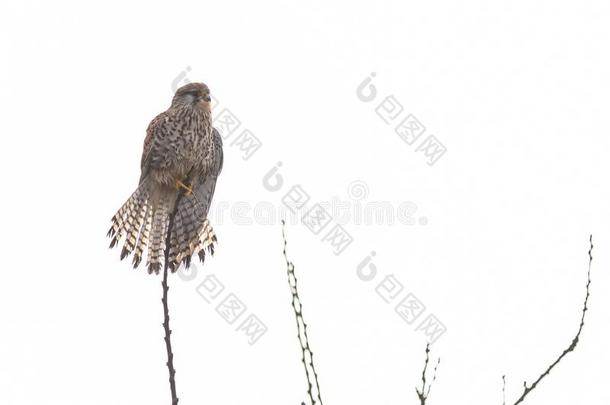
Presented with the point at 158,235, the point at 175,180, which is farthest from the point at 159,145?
the point at 158,235

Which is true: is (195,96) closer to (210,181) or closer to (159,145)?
(159,145)

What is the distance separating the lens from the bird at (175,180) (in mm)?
4887

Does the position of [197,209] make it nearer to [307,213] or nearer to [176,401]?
[307,213]

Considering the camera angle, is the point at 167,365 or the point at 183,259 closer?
the point at 167,365

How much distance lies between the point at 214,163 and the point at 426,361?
3.13 metres

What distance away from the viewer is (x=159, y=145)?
208 inches

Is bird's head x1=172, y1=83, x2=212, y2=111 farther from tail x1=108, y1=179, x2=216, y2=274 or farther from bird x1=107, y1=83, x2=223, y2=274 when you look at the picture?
tail x1=108, y1=179, x2=216, y2=274

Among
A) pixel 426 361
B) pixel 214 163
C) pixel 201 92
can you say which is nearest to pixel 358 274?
pixel 214 163

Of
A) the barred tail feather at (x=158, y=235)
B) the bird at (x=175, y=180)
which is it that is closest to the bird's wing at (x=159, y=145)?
the bird at (x=175, y=180)

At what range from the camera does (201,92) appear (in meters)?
5.43

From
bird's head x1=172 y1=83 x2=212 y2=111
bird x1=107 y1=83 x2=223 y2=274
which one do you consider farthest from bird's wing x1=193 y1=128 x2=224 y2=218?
bird's head x1=172 y1=83 x2=212 y2=111

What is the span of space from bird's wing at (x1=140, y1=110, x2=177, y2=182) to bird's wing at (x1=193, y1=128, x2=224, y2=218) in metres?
0.25

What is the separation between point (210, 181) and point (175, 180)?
0.84ft

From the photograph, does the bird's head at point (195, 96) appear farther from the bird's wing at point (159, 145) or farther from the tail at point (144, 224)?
the tail at point (144, 224)
